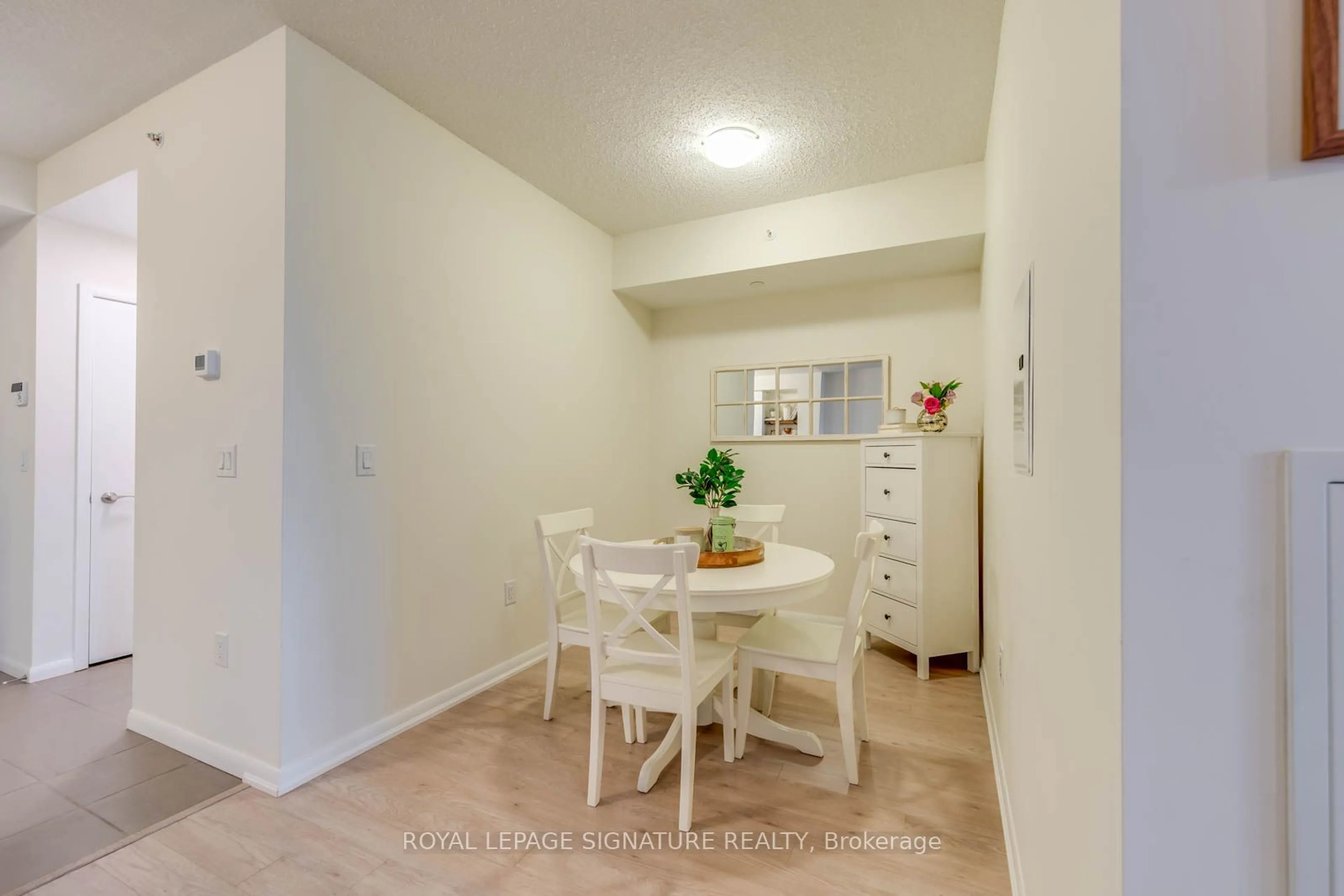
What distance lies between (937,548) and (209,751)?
10.9 feet

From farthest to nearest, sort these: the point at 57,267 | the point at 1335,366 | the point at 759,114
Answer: the point at 57,267, the point at 759,114, the point at 1335,366

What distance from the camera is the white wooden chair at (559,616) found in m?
2.25

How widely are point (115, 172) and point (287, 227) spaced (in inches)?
52.1

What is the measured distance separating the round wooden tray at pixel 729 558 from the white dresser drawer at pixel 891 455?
1223 millimetres

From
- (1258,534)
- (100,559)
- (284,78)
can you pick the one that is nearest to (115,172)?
(284,78)

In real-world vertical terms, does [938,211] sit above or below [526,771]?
above

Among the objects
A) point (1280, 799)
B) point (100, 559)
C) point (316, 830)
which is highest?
point (1280, 799)

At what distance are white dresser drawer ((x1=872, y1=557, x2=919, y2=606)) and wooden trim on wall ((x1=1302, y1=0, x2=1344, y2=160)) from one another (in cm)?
248

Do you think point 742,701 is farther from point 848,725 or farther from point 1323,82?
point 1323,82

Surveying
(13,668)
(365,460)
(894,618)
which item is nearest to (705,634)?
(894,618)

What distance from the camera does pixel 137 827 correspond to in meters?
1.70

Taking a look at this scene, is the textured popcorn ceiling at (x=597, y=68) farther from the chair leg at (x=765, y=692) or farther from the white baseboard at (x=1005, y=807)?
the white baseboard at (x=1005, y=807)

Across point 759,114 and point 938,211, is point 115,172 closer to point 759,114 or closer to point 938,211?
point 759,114

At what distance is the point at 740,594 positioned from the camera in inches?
72.1
